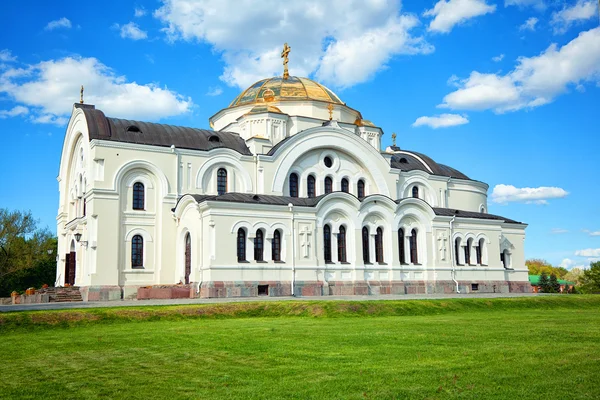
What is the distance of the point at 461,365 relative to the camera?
939 centimetres

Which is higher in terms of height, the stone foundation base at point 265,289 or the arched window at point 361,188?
the arched window at point 361,188

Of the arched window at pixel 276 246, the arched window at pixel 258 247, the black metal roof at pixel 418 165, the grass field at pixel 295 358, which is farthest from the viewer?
the black metal roof at pixel 418 165

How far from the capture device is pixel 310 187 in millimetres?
41438

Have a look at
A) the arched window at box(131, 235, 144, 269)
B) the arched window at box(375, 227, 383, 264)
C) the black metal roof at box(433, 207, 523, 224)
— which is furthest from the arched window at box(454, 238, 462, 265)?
the arched window at box(131, 235, 144, 269)

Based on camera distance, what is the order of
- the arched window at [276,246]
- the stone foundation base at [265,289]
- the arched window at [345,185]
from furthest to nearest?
1. the arched window at [345,185]
2. the arched window at [276,246]
3. the stone foundation base at [265,289]

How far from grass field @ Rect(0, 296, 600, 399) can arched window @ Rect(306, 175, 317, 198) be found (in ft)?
76.5

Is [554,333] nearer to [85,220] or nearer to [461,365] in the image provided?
[461,365]

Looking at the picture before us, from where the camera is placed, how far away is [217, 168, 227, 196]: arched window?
38766 millimetres

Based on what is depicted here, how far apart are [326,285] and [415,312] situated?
543 inches

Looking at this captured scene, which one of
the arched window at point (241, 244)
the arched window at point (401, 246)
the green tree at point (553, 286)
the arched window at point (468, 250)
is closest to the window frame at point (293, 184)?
the arched window at point (401, 246)

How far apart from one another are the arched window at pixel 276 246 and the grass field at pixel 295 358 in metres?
16.3

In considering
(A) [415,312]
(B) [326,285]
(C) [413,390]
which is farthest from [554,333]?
(B) [326,285]

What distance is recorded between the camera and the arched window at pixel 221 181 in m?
38.8

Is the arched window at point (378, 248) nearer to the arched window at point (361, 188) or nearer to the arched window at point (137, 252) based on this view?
the arched window at point (361, 188)
